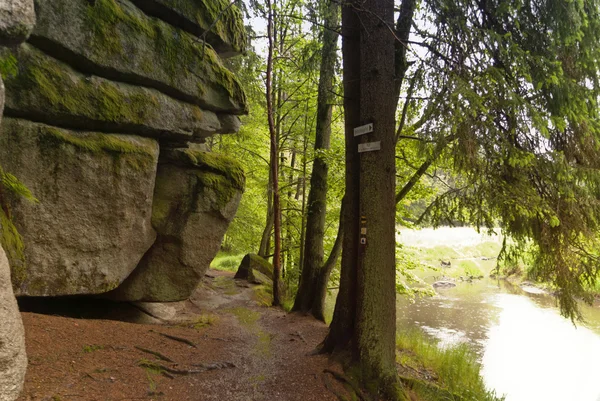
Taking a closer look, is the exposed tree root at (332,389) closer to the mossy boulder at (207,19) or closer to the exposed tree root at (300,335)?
the exposed tree root at (300,335)

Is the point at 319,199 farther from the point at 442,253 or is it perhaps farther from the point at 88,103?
the point at 442,253

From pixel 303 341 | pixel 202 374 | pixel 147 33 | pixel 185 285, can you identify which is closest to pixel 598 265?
pixel 303 341

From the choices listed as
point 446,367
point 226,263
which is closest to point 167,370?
point 446,367

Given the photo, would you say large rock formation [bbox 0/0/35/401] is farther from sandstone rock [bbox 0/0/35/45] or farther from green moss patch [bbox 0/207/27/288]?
green moss patch [bbox 0/207/27/288]

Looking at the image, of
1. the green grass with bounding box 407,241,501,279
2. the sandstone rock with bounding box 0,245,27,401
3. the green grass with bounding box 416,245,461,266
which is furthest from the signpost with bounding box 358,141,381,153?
the green grass with bounding box 416,245,461,266

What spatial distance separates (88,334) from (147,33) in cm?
423

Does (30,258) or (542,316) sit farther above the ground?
(30,258)

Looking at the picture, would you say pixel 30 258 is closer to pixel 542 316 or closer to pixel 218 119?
pixel 218 119

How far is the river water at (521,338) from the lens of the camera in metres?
8.57

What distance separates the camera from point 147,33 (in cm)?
514

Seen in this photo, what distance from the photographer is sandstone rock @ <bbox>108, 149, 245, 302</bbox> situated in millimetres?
5672

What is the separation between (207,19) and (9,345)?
553 cm

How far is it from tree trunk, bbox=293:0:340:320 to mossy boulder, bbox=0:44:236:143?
286cm

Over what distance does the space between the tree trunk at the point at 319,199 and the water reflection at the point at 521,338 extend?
414cm
